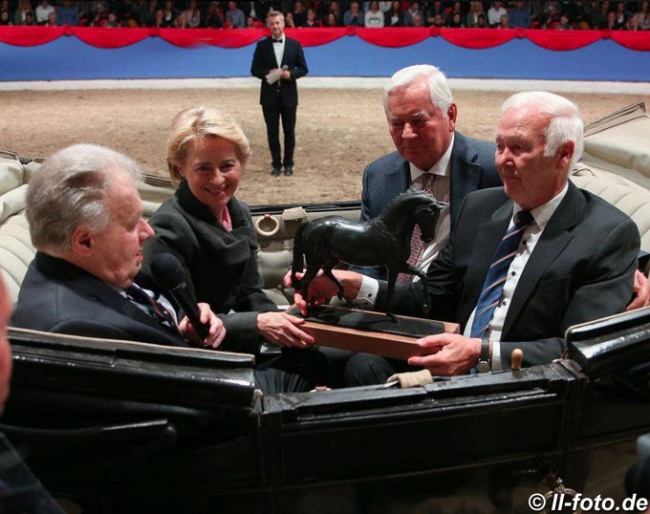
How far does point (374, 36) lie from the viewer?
32.8 ft

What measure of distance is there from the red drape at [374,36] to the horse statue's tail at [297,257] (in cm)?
873

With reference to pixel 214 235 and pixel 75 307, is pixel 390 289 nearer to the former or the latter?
pixel 214 235

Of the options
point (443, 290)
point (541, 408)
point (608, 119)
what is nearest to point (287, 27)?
point (608, 119)

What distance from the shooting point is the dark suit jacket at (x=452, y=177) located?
82.5 inches

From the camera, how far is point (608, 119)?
292 cm

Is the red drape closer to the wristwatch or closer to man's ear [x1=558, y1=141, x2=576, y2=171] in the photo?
man's ear [x1=558, y1=141, x2=576, y2=171]

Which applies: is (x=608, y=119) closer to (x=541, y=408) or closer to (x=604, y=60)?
(x=541, y=408)

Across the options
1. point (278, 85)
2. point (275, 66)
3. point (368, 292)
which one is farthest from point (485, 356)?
point (275, 66)

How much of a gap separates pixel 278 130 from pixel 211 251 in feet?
15.0

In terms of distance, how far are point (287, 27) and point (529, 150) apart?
9.46m

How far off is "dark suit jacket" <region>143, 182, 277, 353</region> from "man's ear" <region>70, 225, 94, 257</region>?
0.37 m

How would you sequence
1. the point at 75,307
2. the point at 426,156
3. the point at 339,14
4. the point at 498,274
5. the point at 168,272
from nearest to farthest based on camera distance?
the point at 75,307
the point at 168,272
the point at 498,274
the point at 426,156
the point at 339,14

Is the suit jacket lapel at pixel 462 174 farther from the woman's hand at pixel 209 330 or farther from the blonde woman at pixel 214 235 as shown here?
the woman's hand at pixel 209 330

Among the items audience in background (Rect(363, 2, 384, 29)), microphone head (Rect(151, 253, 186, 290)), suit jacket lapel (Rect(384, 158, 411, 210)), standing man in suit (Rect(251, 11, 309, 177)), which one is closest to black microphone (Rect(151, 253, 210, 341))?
microphone head (Rect(151, 253, 186, 290))
